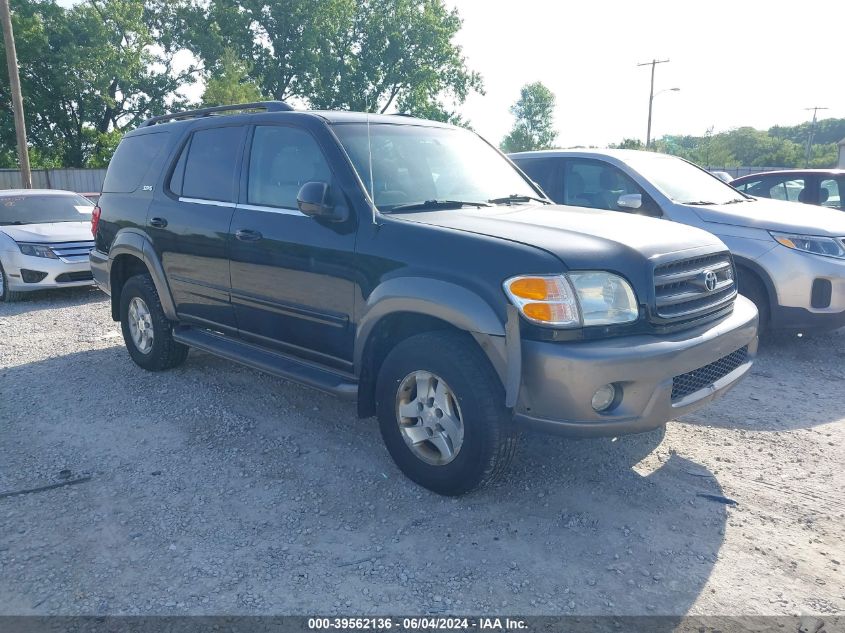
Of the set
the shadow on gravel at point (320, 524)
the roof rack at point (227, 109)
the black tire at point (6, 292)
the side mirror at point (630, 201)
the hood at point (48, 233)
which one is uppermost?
the roof rack at point (227, 109)

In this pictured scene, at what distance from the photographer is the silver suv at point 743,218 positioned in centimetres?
551

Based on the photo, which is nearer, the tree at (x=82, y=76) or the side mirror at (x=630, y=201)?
the side mirror at (x=630, y=201)

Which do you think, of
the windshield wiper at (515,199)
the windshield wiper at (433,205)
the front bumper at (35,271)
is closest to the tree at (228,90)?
the front bumper at (35,271)

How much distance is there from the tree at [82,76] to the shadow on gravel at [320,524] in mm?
30442

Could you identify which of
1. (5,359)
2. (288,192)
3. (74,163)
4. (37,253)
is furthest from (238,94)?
(288,192)

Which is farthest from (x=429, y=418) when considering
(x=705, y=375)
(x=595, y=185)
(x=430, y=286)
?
(x=595, y=185)

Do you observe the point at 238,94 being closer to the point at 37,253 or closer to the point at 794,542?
the point at 37,253

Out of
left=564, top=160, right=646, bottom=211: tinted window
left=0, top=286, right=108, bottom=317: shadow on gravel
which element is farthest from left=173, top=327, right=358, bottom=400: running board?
left=0, top=286, right=108, bottom=317: shadow on gravel

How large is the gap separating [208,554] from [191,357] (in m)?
3.29

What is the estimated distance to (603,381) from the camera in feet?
9.33

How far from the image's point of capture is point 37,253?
27.7ft

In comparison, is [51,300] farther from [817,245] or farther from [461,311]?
[817,245]

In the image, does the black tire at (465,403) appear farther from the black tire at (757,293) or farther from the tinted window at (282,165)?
the black tire at (757,293)

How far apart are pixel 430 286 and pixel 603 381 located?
911 millimetres
